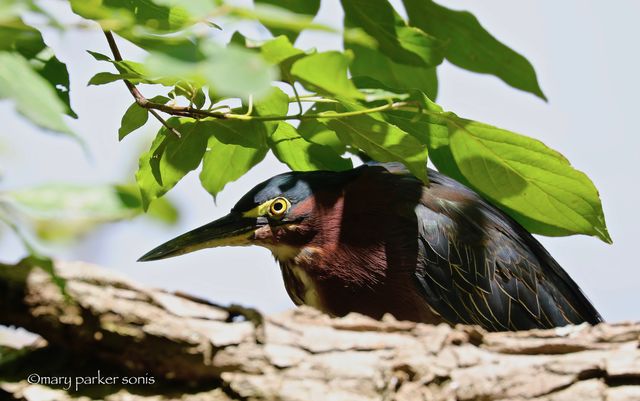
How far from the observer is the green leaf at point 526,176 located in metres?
2.02

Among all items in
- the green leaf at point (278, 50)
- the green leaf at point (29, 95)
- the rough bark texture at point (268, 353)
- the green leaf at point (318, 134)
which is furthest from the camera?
the green leaf at point (318, 134)

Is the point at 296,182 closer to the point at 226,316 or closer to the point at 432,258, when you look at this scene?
the point at 432,258

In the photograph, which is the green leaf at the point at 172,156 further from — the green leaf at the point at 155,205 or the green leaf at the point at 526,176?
the green leaf at the point at 526,176

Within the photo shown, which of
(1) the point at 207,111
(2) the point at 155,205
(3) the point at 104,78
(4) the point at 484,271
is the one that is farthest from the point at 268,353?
(4) the point at 484,271

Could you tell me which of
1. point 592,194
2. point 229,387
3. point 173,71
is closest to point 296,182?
point 592,194

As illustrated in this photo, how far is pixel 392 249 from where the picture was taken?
3369 millimetres

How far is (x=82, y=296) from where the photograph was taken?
1637 mm

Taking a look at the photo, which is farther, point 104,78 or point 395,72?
point 395,72

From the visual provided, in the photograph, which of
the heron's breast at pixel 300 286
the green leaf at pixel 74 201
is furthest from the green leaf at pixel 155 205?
the heron's breast at pixel 300 286

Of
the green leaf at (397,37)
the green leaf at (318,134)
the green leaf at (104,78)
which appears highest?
the green leaf at (397,37)

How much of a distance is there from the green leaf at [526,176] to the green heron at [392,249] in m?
1.12

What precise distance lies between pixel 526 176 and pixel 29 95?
4.64 ft

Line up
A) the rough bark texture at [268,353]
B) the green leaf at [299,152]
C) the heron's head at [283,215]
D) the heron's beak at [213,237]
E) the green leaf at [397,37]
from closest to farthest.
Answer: the rough bark texture at [268,353]
the green leaf at [397,37]
the green leaf at [299,152]
the heron's beak at [213,237]
the heron's head at [283,215]

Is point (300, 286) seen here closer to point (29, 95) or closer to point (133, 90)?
point (133, 90)
